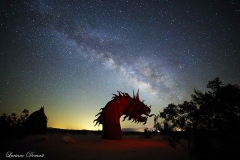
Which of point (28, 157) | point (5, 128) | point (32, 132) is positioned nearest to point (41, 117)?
point (32, 132)

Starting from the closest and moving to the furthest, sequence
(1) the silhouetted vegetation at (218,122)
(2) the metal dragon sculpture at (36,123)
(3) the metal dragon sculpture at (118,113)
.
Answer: (1) the silhouetted vegetation at (218,122), (3) the metal dragon sculpture at (118,113), (2) the metal dragon sculpture at (36,123)

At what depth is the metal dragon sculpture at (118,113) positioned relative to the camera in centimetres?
1138

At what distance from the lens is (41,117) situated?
16141 mm

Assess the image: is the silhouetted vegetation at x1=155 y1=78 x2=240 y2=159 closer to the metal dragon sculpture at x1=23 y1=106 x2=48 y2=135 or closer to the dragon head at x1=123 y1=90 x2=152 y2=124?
the dragon head at x1=123 y1=90 x2=152 y2=124

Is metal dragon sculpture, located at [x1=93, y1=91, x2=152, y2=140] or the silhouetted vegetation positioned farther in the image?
metal dragon sculpture, located at [x1=93, y1=91, x2=152, y2=140]

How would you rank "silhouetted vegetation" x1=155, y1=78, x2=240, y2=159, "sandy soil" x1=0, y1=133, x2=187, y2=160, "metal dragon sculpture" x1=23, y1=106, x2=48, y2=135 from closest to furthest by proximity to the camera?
1. "silhouetted vegetation" x1=155, y1=78, x2=240, y2=159
2. "sandy soil" x1=0, y1=133, x2=187, y2=160
3. "metal dragon sculpture" x1=23, y1=106, x2=48, y2=135

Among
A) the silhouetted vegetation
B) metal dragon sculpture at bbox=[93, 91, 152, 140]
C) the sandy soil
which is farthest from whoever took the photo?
metal dragon sculpture at bbox=[93, 91, 152, 140]

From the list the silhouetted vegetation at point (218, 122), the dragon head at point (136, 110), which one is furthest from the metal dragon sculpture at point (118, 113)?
the silhouetted vegetation at point (218, 122)

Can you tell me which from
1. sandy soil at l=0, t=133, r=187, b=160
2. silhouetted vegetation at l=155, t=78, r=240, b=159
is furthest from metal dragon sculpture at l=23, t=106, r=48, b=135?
silhouetted vegetation at l=155, t=78, r=240, b=159

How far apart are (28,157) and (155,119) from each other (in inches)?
385

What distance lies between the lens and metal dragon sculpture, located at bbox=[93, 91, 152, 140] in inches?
448

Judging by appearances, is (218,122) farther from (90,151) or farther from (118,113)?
(118,113)

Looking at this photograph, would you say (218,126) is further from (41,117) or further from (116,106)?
(41,117)

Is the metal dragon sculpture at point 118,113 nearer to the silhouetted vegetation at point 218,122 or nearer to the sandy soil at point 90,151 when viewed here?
the sandy soil at point 90,151
